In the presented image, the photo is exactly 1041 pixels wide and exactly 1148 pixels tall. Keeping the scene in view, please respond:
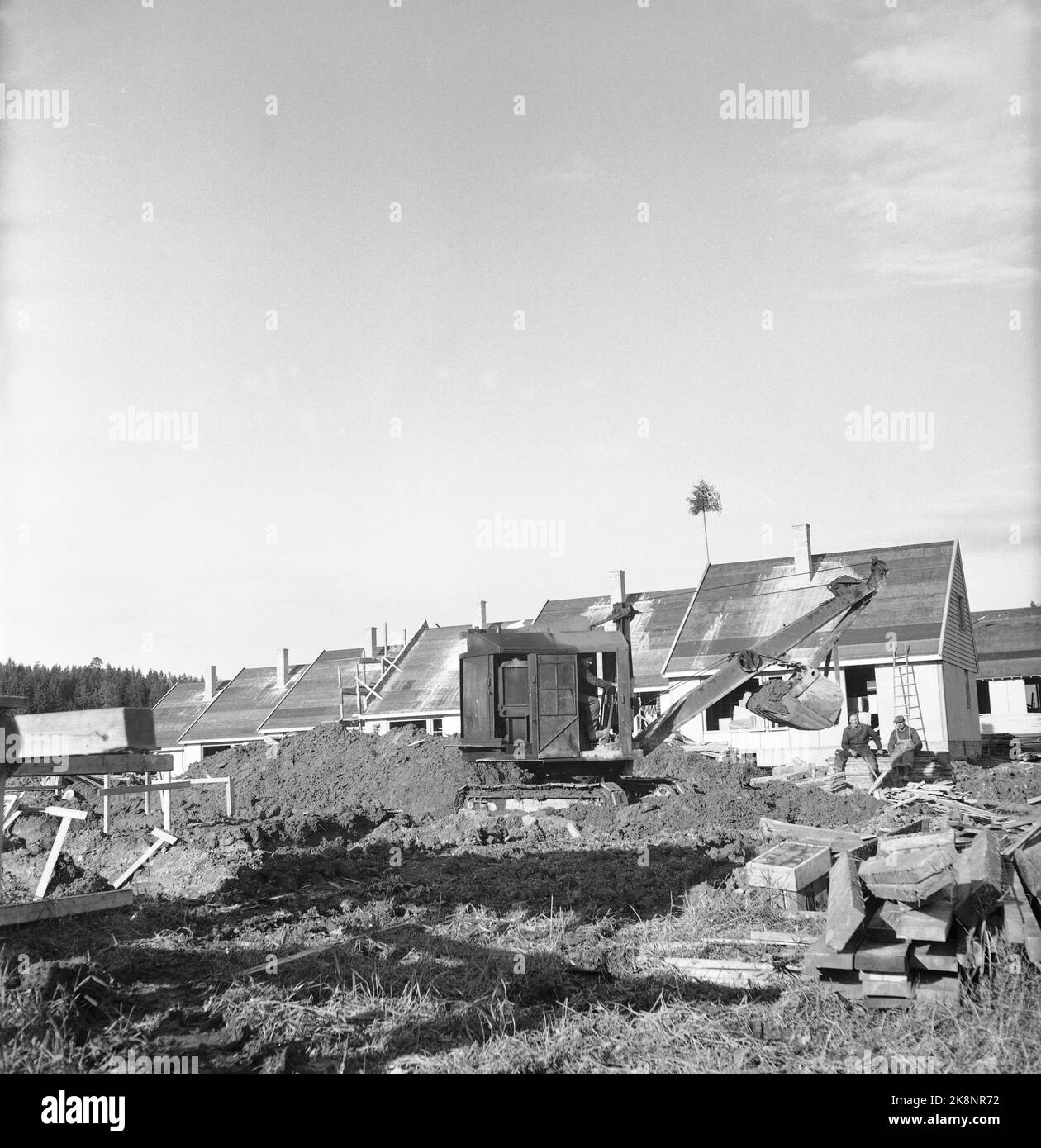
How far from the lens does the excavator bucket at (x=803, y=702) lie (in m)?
16.3

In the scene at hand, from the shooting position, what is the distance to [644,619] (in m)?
33.6

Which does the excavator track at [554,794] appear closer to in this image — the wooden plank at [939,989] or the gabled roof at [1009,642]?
the wooden plank at [939,989]

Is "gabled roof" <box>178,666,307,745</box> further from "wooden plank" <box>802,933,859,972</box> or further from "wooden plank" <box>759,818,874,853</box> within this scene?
"wooden plank" <box>802,933,859,972</box>

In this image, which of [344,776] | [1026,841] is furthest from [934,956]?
[344,776]

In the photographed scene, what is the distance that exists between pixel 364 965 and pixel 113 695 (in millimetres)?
67027

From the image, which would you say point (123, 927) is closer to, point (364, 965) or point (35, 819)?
point (364, 965)

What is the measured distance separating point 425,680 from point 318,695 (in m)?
5.87

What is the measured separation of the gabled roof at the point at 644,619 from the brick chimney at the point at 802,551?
3.72 metres

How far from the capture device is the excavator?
57.0ft

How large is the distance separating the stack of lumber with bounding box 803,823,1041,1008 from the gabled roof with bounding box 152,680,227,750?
39.1 metres

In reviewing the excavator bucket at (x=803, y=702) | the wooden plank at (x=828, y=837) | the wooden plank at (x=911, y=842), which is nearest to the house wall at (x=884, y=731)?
the excavator bucket at (x=803, y=702)

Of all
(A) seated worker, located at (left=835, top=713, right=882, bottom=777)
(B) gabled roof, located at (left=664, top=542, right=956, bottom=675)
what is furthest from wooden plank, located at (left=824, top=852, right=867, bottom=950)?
(B) gabled roof, located at (left=664, top=542, right=956, bottom=675)
